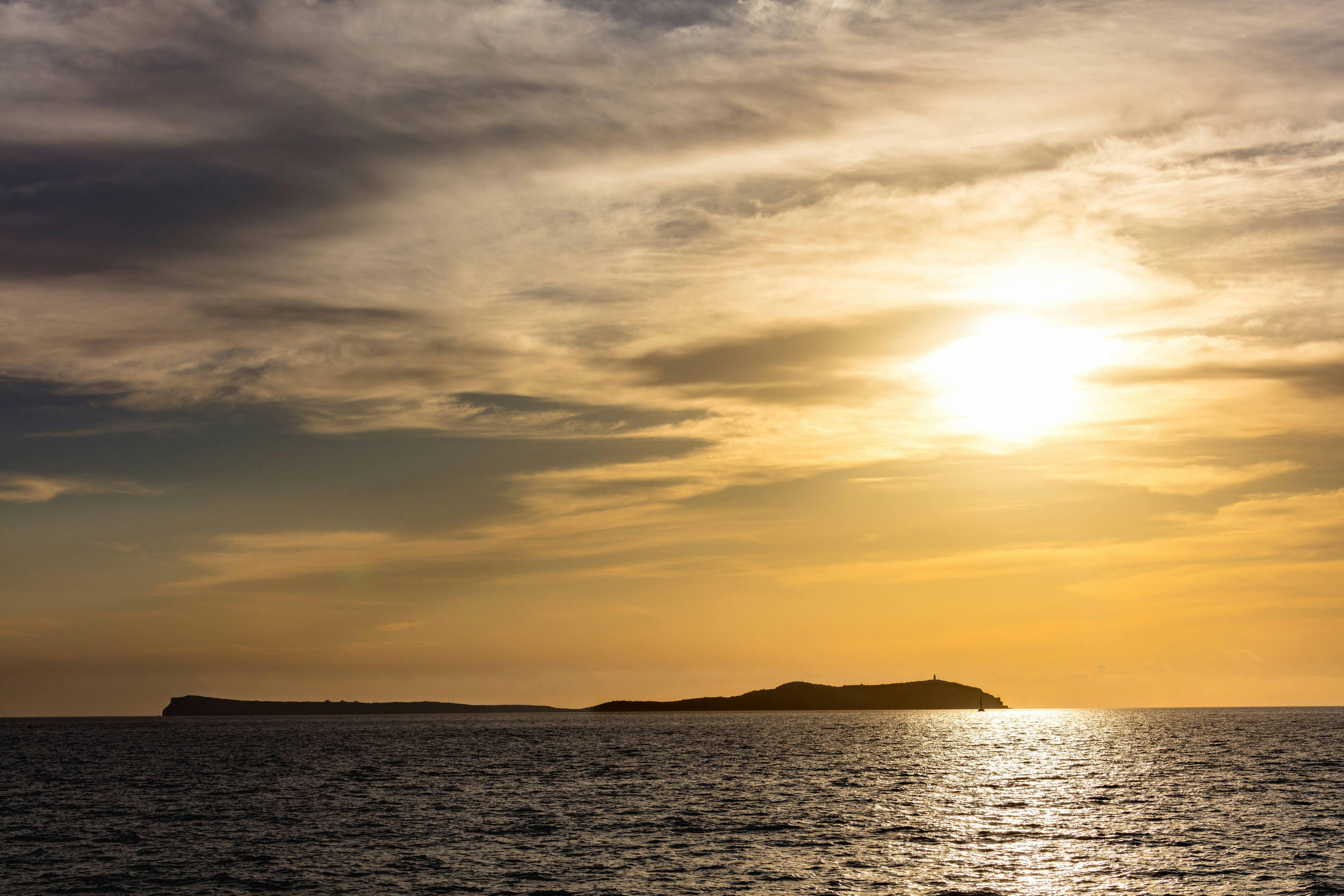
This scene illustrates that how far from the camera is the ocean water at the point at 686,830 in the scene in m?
59.1

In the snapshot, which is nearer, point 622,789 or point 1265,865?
point 1265,865

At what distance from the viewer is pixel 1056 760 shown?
15975 centimetres

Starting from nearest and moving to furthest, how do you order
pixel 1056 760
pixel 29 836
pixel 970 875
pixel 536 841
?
pixel 970 875
pixel 536 841
pixel 29 836
pixel 1056 760

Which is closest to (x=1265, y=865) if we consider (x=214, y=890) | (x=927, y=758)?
(x=214, y=890)

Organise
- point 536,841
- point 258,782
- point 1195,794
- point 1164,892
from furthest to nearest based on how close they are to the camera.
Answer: point 258,782
point 1195,794
point 536,841
point 1164,892

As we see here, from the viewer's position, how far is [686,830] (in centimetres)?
7756

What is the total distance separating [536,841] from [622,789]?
37.9m

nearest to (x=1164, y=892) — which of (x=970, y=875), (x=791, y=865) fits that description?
(x=970, y=875)

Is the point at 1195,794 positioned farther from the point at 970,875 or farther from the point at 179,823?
the point at 179,823

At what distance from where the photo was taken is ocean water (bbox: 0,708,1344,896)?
59.1 meters

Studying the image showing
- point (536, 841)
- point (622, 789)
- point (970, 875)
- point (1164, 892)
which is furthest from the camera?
point (622, 789)

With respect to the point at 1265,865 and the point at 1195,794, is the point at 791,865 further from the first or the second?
the point at 1195,794

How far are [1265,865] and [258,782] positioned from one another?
347 feet

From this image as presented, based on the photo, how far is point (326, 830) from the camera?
8038cm
